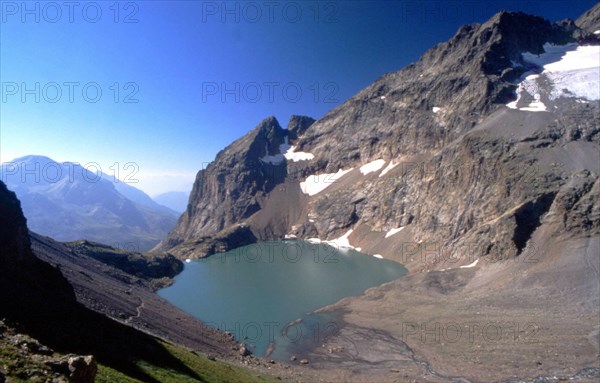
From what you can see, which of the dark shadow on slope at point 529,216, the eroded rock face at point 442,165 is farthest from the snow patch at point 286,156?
the dark shadow on slope at point 529,216

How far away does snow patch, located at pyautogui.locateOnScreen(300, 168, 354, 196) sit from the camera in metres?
160

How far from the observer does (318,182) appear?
541 feet

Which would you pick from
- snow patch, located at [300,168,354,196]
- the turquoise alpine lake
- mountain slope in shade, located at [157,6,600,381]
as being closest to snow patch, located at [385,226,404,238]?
mountain slope in shade, located at [157,6,600,381]

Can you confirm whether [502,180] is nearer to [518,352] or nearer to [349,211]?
[518,352]

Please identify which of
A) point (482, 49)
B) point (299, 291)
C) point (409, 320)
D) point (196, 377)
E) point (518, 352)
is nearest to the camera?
point (196, 377)

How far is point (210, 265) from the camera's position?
109688 millimetres

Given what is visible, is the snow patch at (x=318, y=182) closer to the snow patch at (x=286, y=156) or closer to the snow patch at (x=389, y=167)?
the snow patch at (x=286, y=156)

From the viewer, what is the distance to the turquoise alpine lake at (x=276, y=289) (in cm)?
5159

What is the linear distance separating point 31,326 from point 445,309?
5141cm

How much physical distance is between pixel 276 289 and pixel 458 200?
5339 centimetres

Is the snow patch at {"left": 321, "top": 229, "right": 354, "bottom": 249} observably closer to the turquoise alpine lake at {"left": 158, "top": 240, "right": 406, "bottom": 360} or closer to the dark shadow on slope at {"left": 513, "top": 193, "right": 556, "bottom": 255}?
the turquoise alpine lake at {"left": 158, "top": 240, "right": 406, "bottom": 360}

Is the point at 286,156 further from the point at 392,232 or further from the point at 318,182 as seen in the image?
the point at 392,232

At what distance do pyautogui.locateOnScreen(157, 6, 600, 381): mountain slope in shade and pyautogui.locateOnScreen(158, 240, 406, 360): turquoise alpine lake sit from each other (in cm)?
553

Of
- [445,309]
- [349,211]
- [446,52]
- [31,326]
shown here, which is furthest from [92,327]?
[446,52]
